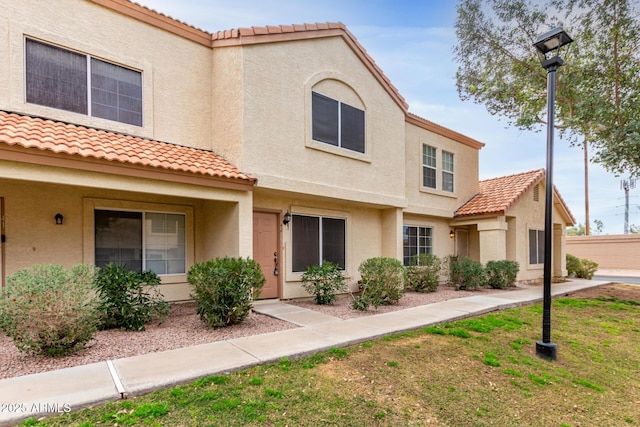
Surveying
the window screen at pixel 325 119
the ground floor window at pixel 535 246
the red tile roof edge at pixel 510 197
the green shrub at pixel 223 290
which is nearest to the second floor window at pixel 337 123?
the window screen at pixel 325 119

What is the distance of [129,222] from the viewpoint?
8727 millimetres

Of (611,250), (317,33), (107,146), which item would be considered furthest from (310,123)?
(611,250)

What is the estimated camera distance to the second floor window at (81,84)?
24.5 feet

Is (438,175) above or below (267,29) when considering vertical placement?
below

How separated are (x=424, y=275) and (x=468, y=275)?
1.99 m

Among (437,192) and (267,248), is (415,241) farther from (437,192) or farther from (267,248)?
(267,248)

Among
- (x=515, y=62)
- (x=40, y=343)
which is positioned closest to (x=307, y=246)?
(x=40, y=343)

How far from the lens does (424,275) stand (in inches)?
497

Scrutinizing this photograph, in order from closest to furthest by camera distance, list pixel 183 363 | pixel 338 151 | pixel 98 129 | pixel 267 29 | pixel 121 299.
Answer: pixel 183 363, pixel 121 299, pixel 98 129, pixel 267 29, pixel 338 151

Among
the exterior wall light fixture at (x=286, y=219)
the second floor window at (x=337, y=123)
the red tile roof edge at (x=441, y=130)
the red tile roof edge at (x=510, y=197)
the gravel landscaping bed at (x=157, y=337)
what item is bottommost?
the gravel landscaping bed at (x=157, y=337)

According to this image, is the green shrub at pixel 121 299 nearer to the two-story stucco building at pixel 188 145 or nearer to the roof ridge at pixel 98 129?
the two-story stucco building at pixel 188 145

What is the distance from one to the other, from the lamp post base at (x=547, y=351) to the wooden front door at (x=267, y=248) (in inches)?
256

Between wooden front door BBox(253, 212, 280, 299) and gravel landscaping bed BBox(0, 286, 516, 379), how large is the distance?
1157mm

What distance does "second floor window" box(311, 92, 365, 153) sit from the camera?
10.4 metres
